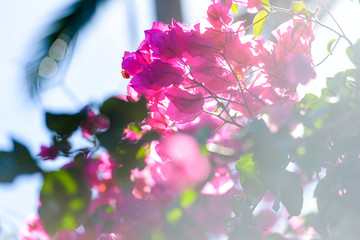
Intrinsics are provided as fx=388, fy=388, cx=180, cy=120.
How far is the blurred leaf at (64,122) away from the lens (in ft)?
1.37

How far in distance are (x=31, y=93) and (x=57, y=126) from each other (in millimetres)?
934

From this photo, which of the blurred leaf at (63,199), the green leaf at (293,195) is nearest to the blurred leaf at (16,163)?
the blurred leaf at (63,199)

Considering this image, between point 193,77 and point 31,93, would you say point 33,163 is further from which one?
point 31,93

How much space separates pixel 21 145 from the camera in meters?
0.37

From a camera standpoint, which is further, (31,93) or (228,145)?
(31,93)

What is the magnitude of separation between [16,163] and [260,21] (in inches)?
12.6

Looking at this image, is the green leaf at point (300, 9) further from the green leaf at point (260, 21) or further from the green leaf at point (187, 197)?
the green leaf at point (187, 197)

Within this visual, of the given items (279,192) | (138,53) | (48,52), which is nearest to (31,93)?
(48,52)

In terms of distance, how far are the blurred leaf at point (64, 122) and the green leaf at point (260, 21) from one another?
231 mm

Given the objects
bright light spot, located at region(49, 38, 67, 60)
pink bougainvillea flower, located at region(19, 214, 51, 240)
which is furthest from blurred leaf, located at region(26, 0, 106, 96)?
pink bougainvillea flower, located at region(19, 214, 51, 240)

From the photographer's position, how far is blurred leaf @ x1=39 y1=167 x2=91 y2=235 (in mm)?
328

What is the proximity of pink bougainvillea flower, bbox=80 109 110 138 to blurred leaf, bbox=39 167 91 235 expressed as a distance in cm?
9

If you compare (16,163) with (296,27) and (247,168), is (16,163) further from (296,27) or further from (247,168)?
(296,27)

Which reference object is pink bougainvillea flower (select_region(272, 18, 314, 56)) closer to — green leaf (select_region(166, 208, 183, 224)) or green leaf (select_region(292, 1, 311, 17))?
green leaf (select_region(292, 1, 311, 17))
